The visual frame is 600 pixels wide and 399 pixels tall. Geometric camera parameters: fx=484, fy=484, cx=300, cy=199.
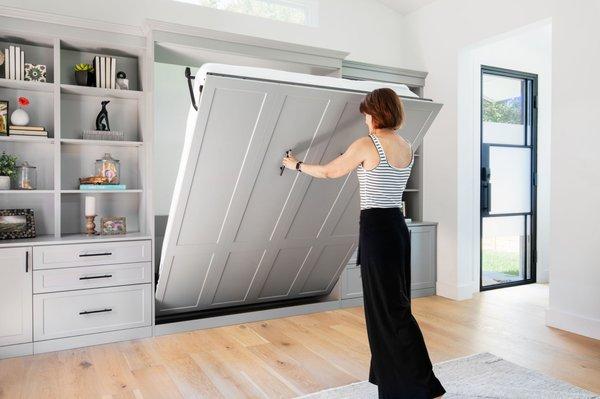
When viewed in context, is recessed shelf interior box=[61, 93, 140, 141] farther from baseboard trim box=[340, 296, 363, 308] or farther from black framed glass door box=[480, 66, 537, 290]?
black framed glass door box=[480, 66, 537, 290]

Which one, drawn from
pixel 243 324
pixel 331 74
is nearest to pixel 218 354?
pixel 243 324

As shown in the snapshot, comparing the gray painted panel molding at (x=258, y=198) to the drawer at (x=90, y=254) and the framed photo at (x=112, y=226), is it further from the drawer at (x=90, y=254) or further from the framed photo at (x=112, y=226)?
the framed photo at (x=112, y=226)

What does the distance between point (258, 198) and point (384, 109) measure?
104 centimetres

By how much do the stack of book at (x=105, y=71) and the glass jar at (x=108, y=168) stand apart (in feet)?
1.64

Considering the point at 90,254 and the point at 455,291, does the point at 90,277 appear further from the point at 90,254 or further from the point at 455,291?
the point at 455,291

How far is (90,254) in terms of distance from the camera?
10.3ft

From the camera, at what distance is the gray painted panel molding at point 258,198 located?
8.27 ft

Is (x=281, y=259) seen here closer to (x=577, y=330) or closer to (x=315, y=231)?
Result: (x=315, y=231)

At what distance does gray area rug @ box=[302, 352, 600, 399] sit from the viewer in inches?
94.0

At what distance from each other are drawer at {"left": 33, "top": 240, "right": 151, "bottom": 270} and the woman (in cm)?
171

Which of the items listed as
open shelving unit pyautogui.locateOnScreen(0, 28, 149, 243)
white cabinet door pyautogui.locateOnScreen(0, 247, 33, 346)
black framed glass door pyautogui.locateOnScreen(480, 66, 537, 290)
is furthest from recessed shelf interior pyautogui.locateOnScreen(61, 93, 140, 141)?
black framed glass door pyautogui.locateOnScreen(480, 66, 537, 290)

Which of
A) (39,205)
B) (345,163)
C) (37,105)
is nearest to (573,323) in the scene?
(345,163)

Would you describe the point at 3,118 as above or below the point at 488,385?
above

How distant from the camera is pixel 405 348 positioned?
216 centimetres
